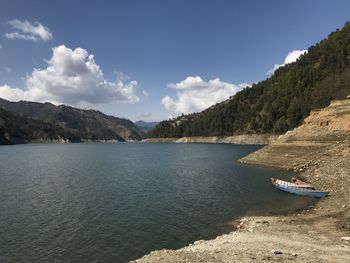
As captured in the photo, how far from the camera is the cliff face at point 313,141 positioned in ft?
227

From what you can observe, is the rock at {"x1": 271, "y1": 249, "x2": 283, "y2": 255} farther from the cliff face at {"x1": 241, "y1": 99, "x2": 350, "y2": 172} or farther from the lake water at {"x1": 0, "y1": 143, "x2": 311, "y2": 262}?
the cliff face at {"x1": 241, "y1": 99, "x2": 350, "y2": 172}

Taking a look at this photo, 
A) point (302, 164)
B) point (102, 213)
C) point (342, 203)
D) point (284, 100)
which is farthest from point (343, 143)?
point (284, 100)

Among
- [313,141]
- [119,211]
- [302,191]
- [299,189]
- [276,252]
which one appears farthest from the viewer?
[313,141]

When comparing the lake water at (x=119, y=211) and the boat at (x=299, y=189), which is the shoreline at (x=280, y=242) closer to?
the lake water at (x=119, y=211)

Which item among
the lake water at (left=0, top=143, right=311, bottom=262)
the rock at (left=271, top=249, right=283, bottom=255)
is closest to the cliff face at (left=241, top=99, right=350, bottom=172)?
the lake water at (left=0, top=143, right=311, bottom=262)

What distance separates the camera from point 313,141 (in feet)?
244

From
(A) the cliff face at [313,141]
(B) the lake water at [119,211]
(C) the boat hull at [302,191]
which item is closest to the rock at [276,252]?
(B) the lake water at [119,211]

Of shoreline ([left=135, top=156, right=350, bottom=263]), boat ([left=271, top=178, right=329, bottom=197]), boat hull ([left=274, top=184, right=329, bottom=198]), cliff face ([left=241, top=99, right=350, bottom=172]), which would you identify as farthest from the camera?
cliff face ([left=241, top=99, right=350, bottom=172])

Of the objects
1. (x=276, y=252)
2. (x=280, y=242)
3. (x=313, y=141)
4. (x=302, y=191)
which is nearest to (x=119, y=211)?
(x=280, y=242)

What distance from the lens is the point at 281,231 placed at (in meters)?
29.0

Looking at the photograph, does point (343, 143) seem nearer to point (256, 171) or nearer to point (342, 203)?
point (256, 171)

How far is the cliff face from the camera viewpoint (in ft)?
227

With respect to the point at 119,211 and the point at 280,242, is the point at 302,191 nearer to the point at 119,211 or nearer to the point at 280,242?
the point at 280,242

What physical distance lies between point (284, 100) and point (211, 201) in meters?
164
